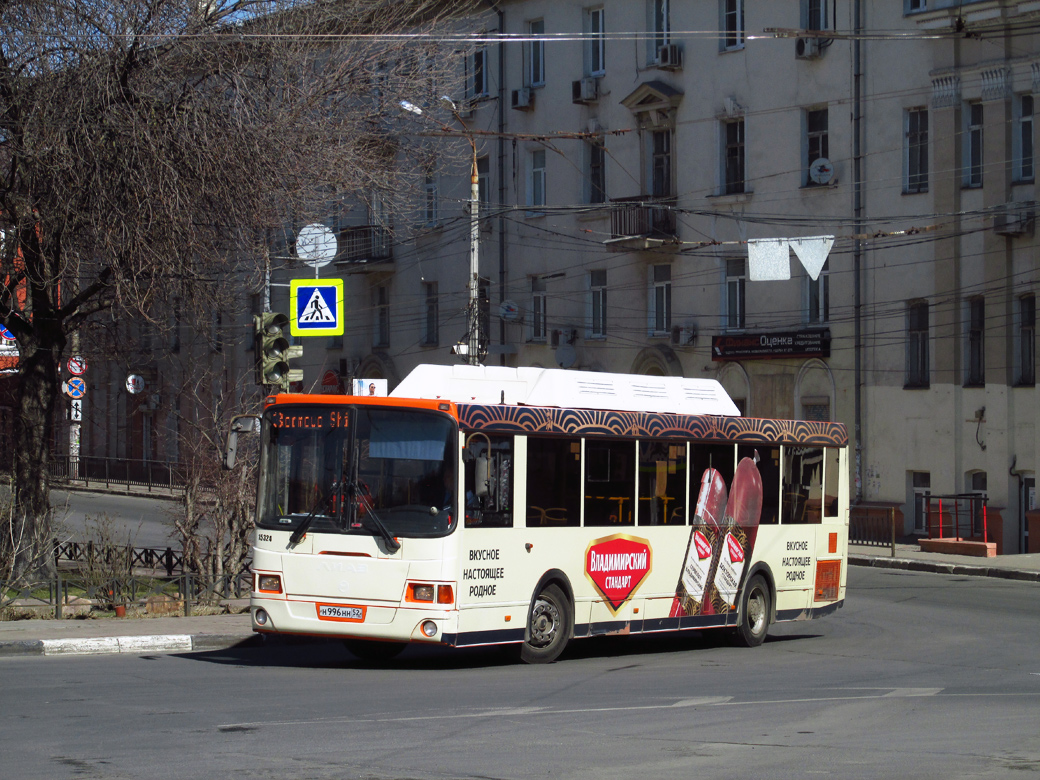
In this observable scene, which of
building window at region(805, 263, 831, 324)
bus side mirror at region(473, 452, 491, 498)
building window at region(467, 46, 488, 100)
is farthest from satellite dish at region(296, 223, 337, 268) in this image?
building window at region(467, 46, 488, 100)

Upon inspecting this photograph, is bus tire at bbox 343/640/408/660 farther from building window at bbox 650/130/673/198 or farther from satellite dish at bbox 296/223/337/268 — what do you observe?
building window at bbox 650/130/673/198

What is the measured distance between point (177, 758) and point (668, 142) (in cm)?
3224

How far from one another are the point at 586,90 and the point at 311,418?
28062 mm

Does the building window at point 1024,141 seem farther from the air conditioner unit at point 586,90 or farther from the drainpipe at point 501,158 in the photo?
the drainpipe at point 501,158

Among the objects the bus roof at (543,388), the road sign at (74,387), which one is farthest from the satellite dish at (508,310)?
the bus roof at (543,388)

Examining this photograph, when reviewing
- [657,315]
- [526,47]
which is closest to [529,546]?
[657,315]

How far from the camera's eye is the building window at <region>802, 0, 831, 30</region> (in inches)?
1344

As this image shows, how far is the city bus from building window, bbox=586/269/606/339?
2373cm

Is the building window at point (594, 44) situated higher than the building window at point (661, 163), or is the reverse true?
the building window at point (594, 44)

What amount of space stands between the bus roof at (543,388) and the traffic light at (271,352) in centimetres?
216

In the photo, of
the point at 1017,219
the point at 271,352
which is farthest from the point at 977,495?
the point at 271,352

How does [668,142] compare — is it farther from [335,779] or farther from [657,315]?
[335,779]

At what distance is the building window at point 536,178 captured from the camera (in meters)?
41.4

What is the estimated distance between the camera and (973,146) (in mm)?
31906
